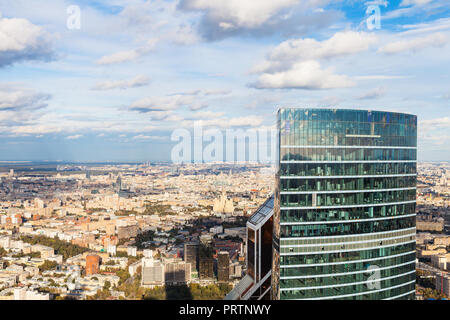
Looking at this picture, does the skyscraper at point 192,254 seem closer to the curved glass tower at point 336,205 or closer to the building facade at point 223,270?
the building facade at point 223,270

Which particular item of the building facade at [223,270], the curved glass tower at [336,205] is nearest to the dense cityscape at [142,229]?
the building facade at [223,270]

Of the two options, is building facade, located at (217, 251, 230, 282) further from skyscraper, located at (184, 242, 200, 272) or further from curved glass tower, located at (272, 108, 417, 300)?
curved glass tower, located at (272, 108, 417, 300)

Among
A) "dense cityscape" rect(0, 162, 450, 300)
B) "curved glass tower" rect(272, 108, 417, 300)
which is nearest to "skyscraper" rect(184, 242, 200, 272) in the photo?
"dense cityscape" rect(0, 162, 450, 300)

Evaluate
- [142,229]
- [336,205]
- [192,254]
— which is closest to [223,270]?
[192,254]

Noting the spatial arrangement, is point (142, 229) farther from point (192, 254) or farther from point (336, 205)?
point (336, 205)
